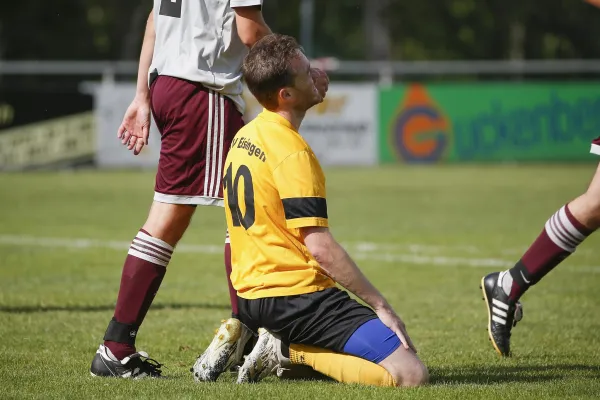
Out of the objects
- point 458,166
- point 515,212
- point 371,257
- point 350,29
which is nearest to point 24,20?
point 350,29

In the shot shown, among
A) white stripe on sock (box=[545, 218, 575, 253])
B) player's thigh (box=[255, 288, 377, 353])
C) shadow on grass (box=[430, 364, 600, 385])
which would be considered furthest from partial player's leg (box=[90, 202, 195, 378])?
white stripe on sock (box=[545, 218, 575, 253])

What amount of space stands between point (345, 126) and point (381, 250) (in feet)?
50.8

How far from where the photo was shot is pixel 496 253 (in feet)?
34.4

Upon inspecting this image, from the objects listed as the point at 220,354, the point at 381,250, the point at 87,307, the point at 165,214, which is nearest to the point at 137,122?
the point at 165,214

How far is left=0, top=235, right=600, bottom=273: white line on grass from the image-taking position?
9.88 metres

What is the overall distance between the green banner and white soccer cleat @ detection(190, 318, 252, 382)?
21.9 metres

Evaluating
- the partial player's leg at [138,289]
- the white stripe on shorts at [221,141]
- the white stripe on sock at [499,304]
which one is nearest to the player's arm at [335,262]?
the white stripe on shorts at [221,141]

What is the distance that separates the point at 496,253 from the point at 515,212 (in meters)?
4.90

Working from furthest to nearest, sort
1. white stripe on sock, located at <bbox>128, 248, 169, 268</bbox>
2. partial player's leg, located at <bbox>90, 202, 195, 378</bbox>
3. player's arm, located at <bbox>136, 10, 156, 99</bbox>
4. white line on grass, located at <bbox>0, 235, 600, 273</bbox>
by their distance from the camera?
white line on grass, located at <bbox>0, 235, 600, 273</bbox> → player's arm, located at <bbox>136, 10, 156, 99</bbox> → white stripe on sock, located at <bbox>128, 248, 169, 268</bbox> → partial player's leg, located at <bbox>90, 202, 195, 378</bbox>

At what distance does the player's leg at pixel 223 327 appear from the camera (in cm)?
489

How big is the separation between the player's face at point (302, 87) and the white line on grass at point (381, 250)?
16.2ft

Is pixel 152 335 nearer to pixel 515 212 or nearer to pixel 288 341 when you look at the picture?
pixel 288 341

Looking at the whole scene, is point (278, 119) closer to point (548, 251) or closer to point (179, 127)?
point (179, 127)

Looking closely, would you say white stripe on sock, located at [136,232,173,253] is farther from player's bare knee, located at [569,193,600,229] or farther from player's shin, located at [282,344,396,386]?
player's bare knee, located at [569,193,600,229]
